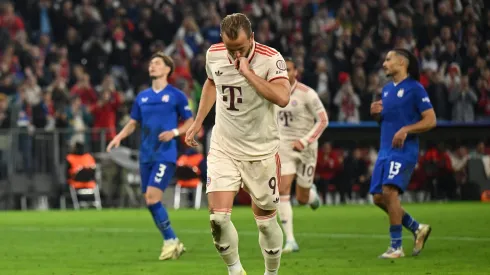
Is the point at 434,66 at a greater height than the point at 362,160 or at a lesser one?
greater

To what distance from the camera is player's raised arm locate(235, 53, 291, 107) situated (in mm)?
9109

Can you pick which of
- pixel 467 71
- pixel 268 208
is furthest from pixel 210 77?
pixel 467 71

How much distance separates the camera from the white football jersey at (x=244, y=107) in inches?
375

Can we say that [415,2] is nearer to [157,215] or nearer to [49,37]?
[49,37]

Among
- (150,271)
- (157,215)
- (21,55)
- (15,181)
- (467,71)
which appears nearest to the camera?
(150,271)

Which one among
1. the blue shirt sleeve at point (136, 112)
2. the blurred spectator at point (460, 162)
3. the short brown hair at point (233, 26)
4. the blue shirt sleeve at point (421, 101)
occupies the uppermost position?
the short brown hair at point (233, 26)

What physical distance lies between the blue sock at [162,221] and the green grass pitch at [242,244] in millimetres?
338

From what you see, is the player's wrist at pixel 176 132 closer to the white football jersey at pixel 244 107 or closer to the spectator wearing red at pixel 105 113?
the white football jersey at pixel 244 107

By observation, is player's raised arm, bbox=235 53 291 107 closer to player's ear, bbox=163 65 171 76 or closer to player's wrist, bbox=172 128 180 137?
player's wrist, bbox=172 128 180 137

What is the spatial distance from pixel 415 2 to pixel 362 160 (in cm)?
464

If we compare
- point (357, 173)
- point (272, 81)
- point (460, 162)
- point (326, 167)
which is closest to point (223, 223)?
point (272, 81)

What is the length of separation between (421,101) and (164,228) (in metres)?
3.57

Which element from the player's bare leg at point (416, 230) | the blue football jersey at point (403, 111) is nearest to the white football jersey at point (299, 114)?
the blue football jersey at point (403, 111)

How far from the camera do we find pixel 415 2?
29578mm
